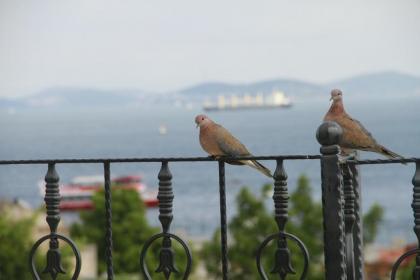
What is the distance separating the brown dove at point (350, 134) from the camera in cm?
441

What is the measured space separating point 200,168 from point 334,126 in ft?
337

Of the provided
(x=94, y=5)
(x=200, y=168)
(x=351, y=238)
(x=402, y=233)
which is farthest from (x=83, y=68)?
(x=351, y=238)

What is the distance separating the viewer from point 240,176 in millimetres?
91875

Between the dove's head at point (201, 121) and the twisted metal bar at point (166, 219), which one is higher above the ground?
the dove's head at point (201, 121)

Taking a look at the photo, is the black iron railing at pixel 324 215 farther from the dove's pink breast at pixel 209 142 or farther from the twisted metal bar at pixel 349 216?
the dove's pink breast at pixel 209 142

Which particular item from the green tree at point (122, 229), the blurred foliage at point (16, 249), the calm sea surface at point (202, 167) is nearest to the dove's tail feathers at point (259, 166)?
the blurred foliage at point (16, 249)

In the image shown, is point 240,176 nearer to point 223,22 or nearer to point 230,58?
point 230,58

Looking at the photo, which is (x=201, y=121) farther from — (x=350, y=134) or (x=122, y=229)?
(x=122, y=229)

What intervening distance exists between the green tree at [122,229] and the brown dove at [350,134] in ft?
113

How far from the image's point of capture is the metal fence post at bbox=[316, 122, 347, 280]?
3670 mm

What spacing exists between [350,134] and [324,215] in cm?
77

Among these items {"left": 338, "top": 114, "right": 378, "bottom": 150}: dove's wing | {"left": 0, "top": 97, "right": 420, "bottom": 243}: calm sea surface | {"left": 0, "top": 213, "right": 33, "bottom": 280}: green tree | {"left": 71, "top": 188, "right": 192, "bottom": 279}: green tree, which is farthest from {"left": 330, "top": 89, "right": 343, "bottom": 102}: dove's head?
{"left": 0, "top": 97, "right": 420, "bottom": 243}: calm sea surface

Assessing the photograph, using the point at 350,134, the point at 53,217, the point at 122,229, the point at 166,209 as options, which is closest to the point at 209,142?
the point at 166,209

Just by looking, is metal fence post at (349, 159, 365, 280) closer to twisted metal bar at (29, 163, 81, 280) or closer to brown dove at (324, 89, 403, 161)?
brown dove at (324, 89, 403, 161)
